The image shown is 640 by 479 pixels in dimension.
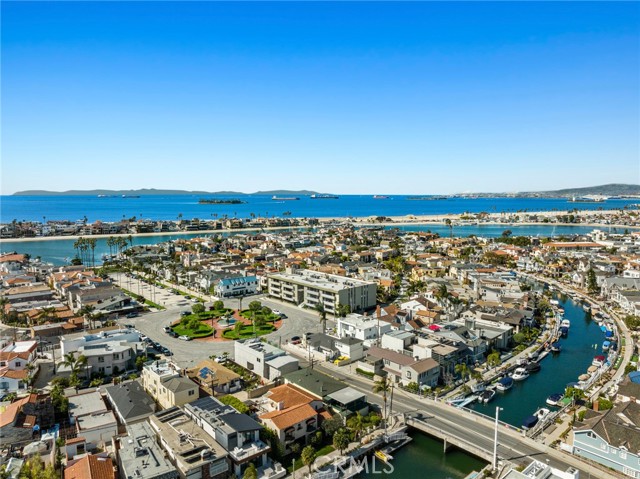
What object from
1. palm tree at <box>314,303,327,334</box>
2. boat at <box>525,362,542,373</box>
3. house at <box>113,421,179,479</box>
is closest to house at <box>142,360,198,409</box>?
house at <box>113,421,179,479</box>

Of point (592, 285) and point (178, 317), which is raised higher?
point (592, 285)

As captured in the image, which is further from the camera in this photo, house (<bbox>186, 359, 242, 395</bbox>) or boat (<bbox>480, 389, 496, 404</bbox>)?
boat (<bbox>480, 389, 496, 404</bbox>)

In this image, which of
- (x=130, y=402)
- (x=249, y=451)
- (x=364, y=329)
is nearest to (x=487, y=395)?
(x=364, y=329)

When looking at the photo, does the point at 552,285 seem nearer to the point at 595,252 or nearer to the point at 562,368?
the point at 595,252

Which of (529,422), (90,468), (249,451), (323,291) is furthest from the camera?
(323,291)

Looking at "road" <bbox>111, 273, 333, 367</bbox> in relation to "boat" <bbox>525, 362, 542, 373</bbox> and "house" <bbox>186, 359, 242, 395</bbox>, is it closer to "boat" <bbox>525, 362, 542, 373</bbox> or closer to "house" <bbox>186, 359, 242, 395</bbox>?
"house" <bbox>186, 359, 242, 395</bbox>

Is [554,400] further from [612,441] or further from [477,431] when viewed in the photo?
[477,431]
